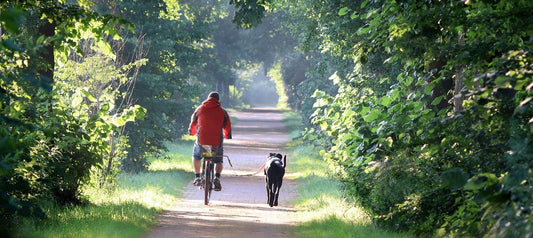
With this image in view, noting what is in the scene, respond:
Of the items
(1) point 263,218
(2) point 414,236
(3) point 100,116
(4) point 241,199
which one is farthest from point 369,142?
(4) point 241,199

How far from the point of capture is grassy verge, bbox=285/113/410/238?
10383mm

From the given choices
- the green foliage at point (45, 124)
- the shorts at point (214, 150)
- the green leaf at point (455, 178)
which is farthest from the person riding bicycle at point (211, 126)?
the green leaf at point (455, 178)

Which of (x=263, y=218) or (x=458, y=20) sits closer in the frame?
(x=458, y=20)

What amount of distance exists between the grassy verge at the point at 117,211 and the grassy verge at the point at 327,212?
2503 mm

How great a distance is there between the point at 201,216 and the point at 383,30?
18.2ft

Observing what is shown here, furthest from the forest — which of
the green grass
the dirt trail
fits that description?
the dirt trail

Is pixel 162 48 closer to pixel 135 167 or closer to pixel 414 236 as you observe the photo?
pixel 135 167

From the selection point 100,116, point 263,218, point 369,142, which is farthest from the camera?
point 263,218

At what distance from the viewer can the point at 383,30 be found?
880cm

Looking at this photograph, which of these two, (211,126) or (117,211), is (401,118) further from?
(211,126)

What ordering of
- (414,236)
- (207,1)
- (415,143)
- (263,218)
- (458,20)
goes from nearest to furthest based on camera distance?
1. (458,20)
2. (415,143)
3. (414,236)
4. (263,218)
5. (207,1)

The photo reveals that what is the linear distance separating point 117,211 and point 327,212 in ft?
11.3

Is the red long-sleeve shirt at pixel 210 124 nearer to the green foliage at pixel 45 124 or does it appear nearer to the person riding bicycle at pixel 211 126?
the person riding bicycle at pixel 211 126

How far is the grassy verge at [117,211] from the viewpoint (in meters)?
9.66
